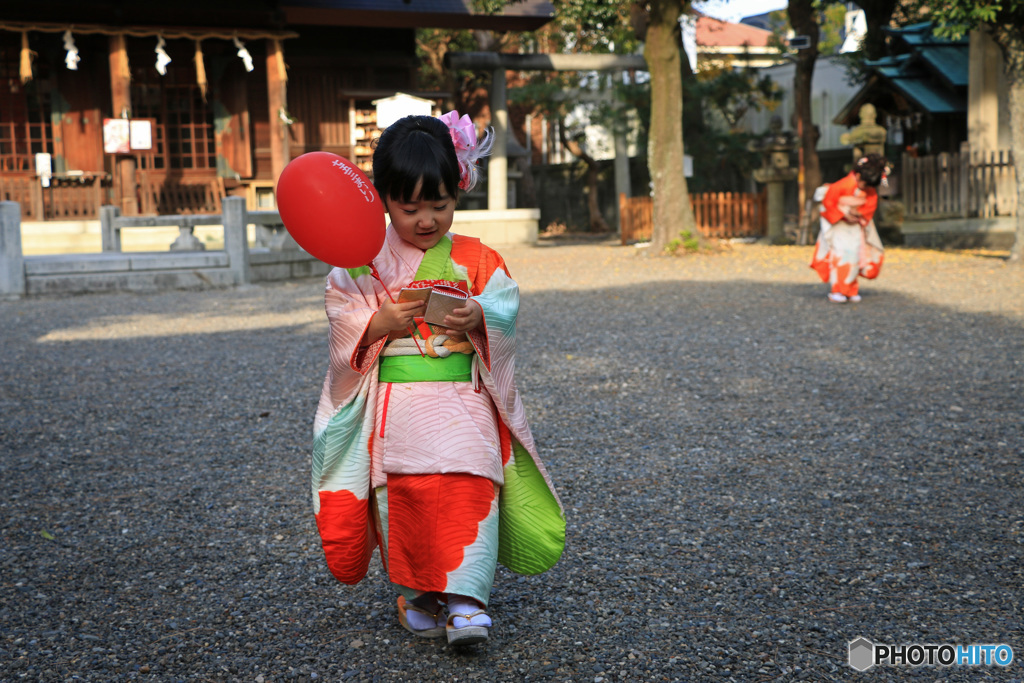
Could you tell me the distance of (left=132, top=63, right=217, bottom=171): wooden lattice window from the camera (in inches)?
647

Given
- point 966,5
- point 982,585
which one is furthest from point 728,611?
point 966,5

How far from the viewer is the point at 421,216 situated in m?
2.38

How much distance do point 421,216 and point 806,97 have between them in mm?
17546

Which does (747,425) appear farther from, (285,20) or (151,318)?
(285,20)

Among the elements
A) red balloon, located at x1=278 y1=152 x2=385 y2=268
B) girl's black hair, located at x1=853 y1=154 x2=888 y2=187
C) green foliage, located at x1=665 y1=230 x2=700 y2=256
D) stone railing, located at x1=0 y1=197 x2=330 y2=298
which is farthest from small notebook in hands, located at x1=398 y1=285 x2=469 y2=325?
green foliage, located at x1=665 y1=230 x2=700 y2=256

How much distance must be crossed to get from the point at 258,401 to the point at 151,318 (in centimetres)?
426

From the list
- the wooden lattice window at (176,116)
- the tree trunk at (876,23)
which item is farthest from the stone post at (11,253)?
the tree trunk at (876,23)

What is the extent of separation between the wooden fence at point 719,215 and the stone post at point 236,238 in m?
9.35

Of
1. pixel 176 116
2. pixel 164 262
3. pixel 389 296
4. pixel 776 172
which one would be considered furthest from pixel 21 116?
pixel 389 296

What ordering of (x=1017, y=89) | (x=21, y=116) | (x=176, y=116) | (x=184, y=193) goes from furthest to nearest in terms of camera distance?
(x=176, y=116), (x=184, y=193), (x=21, y=116), (x=1017, y=89)

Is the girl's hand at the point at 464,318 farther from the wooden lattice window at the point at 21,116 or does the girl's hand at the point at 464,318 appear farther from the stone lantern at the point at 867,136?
the wooden lattice window at the point at 21,116

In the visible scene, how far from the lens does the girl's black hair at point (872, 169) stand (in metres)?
8.61

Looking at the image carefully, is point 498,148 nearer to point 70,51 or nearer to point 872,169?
point 70,51

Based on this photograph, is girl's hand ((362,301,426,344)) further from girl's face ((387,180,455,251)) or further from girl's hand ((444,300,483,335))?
girl's face ((387,180,455,251))
